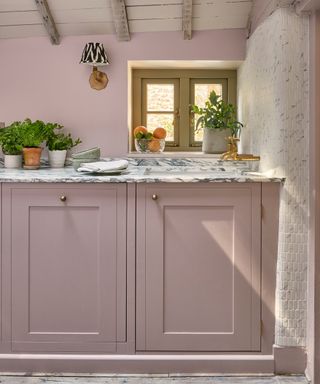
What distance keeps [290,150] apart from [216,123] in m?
0.84

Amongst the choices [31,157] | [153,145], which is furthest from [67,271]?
[153,145]

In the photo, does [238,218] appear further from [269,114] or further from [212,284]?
[269,114]

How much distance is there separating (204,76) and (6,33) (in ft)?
4.11

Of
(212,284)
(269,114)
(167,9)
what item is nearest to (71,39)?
(167,9)

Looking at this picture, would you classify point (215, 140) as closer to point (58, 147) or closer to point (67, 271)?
point (58, 147)

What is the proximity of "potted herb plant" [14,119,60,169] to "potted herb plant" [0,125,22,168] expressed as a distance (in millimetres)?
33

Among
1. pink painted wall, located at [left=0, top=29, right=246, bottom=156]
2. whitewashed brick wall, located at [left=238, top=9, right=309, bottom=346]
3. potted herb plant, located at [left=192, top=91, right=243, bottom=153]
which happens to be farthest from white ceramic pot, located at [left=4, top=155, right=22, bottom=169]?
whitewashed brick wall, located at [left=238, top=9, right=309, bottom=346]

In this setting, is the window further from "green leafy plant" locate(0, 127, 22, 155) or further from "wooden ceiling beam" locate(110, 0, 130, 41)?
"green leafy plant" locate(0, 127, 22, 155)

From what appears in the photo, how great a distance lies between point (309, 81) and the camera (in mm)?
2756

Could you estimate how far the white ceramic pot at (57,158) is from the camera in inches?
136

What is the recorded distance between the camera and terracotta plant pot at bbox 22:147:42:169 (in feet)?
11.1

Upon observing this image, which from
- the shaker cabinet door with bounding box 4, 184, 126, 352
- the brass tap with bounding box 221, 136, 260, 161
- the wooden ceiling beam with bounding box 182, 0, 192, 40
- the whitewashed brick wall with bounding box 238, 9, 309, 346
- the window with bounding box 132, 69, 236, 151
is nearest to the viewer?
the whitewashed brick wall with bounding box 238, 9, 309, 346

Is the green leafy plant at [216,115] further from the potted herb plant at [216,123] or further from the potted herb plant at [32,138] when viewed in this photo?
the potted herb plant at [32,138]

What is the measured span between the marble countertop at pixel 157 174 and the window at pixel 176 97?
0.22m
